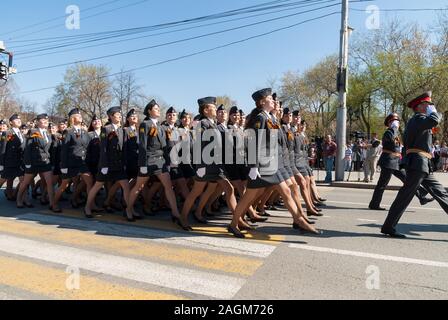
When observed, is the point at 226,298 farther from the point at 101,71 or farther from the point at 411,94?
the point at 101,71

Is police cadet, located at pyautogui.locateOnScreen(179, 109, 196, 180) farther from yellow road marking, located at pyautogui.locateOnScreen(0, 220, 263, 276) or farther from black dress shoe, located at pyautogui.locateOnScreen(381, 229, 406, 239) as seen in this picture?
black dress shoe, located at pyautogui.locateOnScreen(381, 229, 406, 239)

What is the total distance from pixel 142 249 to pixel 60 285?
128 cm

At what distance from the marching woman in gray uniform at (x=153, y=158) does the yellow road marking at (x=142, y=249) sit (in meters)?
1.12

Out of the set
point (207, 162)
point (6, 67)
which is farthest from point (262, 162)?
point (6, 67)

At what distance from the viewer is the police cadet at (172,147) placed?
6.44 meters

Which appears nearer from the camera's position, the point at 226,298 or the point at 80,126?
the point at 226,298

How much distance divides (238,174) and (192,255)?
231 cm

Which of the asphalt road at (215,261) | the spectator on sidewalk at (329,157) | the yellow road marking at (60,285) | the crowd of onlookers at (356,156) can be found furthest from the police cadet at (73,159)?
the crowd of onlookers at (356,156)

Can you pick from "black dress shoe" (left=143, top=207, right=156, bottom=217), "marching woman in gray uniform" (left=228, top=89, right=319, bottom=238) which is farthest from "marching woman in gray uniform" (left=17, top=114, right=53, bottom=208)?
"marching woman in gray uniform" (left=228, top=89, right=319, bottom=238)

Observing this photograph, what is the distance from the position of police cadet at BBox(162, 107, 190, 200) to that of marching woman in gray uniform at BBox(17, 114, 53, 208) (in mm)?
2559

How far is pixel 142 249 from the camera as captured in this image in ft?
15.2

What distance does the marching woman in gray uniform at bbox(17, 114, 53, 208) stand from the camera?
7.20 meters
